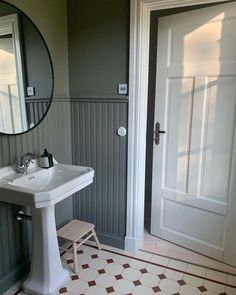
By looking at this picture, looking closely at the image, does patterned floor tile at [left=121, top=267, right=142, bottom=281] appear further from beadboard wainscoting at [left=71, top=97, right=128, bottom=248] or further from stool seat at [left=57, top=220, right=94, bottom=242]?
stool seat at [left=57, top=220, right=94, bottom=242]

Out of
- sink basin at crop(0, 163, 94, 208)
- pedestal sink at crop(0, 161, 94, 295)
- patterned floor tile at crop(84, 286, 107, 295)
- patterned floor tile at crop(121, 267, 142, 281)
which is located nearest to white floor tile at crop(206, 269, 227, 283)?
patterned floor tile at crop(121, 267, 142, 281)

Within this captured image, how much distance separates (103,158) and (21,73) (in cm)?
94

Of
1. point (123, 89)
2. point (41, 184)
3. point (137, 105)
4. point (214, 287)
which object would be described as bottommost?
point (214, 287)

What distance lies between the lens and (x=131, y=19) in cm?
198

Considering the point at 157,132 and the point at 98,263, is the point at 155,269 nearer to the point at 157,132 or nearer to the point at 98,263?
the point at 98,263

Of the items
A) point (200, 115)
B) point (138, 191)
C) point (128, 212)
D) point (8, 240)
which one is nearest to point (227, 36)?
point (200, 115)

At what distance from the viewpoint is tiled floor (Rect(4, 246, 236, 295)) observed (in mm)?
1888

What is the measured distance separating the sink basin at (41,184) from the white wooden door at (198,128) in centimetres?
85

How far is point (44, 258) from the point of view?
180 cm

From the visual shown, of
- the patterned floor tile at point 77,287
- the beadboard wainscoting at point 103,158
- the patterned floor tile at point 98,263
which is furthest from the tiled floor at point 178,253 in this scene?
the patterned floor tile at point 77,287

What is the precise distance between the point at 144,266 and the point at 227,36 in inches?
73.2

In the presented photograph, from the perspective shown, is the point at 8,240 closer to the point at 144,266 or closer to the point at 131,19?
the point at 144,266

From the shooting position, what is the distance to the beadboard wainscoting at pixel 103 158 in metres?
2.21

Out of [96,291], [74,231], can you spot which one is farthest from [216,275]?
[74,231]
